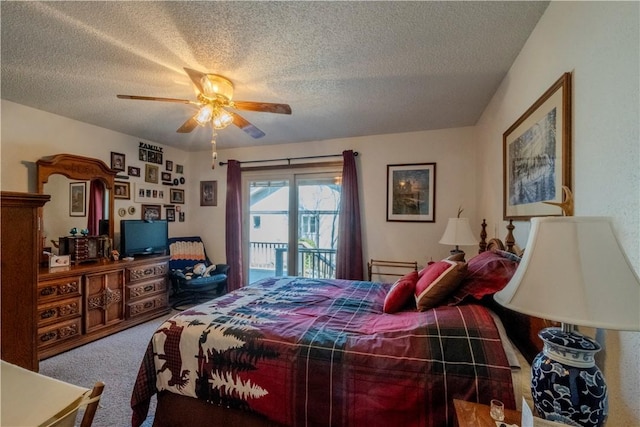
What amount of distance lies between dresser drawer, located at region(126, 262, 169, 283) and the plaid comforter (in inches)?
83.3

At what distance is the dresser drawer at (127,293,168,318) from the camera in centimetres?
327

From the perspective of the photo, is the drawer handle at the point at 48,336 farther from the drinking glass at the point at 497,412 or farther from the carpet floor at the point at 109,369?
the drinking glass at the point at 497,412

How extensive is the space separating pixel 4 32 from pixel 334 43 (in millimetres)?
2053

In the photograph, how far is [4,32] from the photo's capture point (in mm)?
1658

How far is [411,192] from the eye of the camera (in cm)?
362

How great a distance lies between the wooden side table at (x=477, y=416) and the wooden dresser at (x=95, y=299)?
10.2ft

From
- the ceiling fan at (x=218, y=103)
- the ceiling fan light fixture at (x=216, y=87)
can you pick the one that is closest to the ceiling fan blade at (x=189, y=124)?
the ceiling fan at (x=218, y=103)

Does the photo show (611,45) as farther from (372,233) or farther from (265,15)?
(372,233)

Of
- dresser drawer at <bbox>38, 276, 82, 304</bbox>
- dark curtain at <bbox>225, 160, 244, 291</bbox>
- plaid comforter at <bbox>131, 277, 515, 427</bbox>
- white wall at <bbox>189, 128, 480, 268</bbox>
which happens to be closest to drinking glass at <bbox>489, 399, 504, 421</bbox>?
plaid comforter at <bbox>131, 277, 515, 427</bbox>

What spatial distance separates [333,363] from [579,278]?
99 centimetres

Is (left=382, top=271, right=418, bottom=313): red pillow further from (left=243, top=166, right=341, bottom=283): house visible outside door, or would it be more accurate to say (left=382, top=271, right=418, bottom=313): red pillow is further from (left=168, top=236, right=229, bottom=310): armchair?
(left=168, top=236, right=229, bottom=310): armchair

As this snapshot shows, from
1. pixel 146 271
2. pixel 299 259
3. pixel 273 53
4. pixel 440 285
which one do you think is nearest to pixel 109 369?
pixel 146 271

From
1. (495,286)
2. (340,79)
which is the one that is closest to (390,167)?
(340,79)

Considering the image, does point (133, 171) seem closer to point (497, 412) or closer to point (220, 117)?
point (220, 117)
